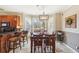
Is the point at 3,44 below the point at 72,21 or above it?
below

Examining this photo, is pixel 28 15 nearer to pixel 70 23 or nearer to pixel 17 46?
pixel 17 46

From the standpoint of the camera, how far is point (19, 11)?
5.79 metres

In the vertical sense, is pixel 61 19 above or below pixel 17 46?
above

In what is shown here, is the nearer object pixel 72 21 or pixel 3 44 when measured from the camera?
pixel 3 44

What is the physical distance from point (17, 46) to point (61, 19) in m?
3.30

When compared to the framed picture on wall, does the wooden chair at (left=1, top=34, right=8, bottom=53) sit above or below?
below

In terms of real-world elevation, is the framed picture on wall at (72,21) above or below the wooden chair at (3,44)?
above

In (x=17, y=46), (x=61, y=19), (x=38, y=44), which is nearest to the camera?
(x=38, y=44)

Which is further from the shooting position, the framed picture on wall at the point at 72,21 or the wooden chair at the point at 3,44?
the framed picture on wall at the point at 72,21

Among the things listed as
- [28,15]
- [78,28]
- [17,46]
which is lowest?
[17,46]

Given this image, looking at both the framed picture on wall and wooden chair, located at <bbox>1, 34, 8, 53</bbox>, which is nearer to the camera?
wooden chair, located at <bbox>1, 34, 8, 53</bbox>

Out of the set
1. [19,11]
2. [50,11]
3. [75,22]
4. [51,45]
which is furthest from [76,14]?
[19,11]

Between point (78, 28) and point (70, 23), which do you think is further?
point (70, 23)
